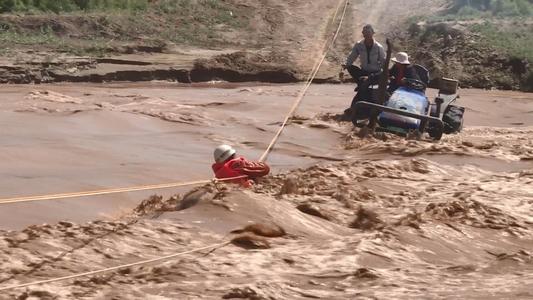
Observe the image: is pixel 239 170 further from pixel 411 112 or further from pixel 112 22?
pixel 112 22

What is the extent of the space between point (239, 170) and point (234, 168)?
0.20 feet

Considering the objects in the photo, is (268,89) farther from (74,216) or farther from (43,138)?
(74,216)

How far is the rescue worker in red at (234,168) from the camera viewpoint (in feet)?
27.1

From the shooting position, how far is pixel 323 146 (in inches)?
484

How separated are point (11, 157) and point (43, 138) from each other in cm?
115

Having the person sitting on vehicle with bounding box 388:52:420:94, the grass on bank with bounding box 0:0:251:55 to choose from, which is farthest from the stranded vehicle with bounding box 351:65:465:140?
the grass on bank with bounding box 0:0:251:55

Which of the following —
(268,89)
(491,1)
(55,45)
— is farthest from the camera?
(491,1)

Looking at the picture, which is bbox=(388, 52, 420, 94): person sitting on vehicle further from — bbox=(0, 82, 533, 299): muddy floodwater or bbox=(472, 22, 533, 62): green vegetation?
bbox=(472, 22, 533, 62): green vegetation

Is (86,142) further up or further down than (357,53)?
further down

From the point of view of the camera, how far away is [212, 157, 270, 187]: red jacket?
8266mm

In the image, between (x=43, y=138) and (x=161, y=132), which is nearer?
(x=43, y=138)

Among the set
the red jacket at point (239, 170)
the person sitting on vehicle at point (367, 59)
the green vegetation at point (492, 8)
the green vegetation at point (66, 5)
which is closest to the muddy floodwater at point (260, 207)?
the red jacket at point (239, 170)

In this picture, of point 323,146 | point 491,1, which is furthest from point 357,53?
point 491,1

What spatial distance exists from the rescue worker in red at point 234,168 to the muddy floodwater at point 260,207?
0.49ft
